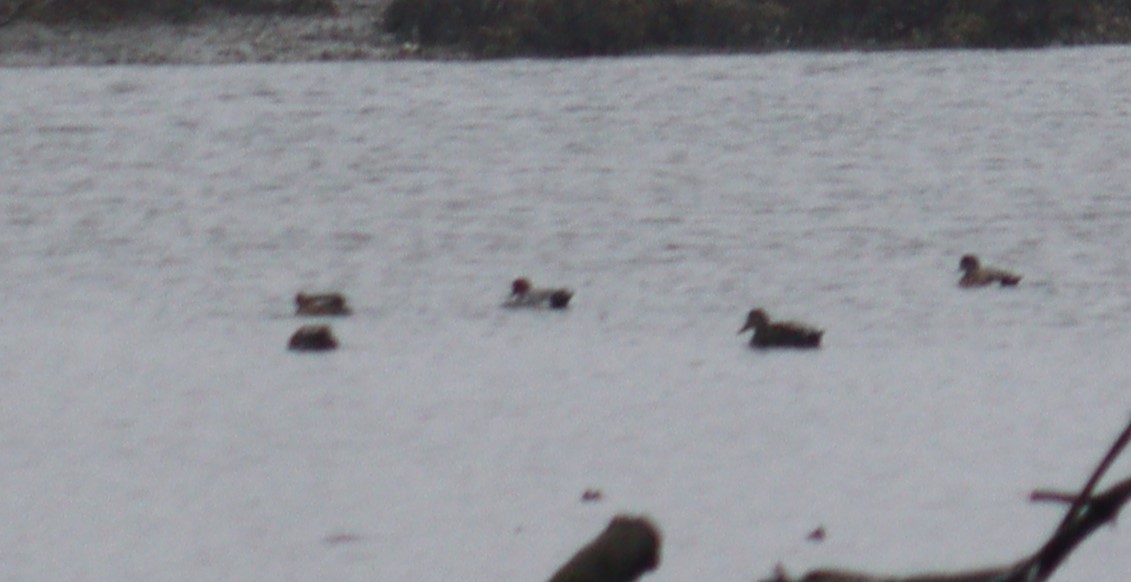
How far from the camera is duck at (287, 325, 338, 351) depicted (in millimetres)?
9391

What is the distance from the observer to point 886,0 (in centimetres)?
3750

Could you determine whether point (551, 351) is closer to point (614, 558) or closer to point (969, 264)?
point (969, 264)

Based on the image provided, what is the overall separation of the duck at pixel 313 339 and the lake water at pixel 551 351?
→ 11 cm

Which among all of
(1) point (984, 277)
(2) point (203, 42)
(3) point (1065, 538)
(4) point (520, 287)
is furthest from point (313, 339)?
(2) point (203, 42)

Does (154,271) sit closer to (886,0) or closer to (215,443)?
(215,443)

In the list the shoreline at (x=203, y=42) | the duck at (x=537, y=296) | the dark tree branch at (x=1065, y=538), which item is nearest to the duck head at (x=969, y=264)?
the duck at (x=537, y=296)

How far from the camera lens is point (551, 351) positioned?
30.6 feet

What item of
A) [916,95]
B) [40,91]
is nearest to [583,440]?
[916,95]

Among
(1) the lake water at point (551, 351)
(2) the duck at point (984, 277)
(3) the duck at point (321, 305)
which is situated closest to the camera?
(1) the lake water at point (551, 351)

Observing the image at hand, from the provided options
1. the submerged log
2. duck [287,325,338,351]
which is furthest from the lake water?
the submerged log

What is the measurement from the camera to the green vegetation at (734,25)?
3597cm

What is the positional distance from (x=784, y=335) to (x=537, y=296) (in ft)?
6.61

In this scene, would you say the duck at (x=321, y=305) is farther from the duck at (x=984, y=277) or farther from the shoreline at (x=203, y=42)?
the shoreline at (x=203, y=42)

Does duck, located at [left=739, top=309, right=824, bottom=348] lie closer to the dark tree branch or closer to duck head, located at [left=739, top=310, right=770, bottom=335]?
duck head, located at [left=739, top=310, right=770, bottom=335]
